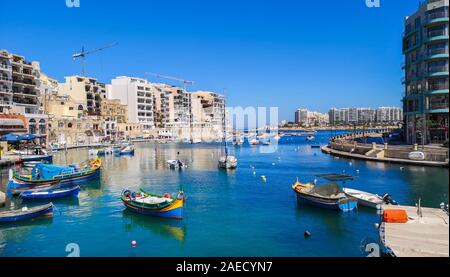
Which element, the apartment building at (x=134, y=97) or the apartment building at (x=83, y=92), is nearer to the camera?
the apartment building at (x=83, y=92)

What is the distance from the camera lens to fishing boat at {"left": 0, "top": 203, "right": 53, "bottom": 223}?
21.5 meters

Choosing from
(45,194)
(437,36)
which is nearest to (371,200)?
(45,194)

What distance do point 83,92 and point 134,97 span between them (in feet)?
70.6

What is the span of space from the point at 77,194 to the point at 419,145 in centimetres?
4434

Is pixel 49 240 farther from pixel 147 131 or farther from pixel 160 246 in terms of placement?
pixel 147 131

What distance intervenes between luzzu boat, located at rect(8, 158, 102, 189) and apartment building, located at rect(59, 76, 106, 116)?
73671mm

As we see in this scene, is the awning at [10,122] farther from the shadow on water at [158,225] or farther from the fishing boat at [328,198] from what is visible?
the fishing boat at [328,198]

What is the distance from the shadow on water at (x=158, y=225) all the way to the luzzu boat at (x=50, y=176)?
13363 millimetres

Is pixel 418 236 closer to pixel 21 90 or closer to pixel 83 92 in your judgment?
pixel 21 90

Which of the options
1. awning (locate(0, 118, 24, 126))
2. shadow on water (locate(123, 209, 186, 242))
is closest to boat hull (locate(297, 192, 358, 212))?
shadow on water (locate(123, 209, 186, 242))

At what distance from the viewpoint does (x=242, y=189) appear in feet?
108

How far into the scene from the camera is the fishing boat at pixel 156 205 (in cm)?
2231

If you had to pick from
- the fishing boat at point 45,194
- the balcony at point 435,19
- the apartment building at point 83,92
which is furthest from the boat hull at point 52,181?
the apartment building at point 83,92

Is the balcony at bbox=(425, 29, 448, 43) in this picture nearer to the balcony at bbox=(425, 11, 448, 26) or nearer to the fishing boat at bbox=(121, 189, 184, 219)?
the balcony at bbox=(425, 11, 448, 26)
